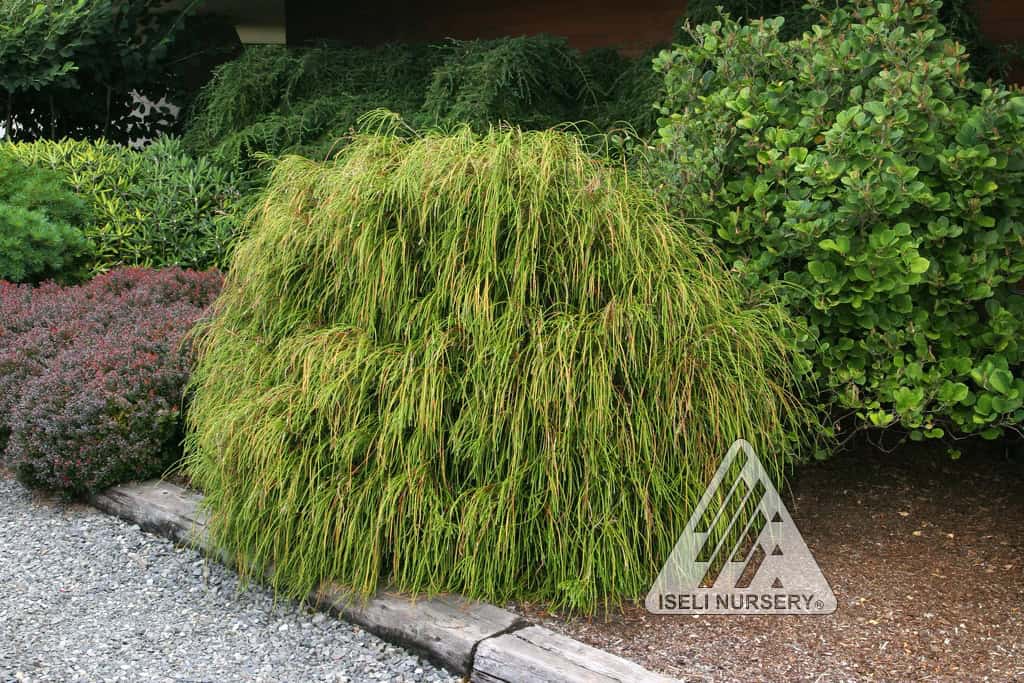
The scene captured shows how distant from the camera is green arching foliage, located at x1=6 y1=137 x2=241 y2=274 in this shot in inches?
252

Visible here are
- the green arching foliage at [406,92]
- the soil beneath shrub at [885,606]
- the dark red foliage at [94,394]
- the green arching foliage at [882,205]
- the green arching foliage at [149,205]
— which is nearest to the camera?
the soil beneath shrub at [885,606]

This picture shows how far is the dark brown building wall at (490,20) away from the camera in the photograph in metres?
6.86

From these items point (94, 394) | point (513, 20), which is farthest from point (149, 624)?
point (513, 20)

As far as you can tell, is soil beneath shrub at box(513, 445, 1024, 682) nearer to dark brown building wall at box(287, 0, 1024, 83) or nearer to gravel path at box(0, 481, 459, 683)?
gravel path at box(0, 481, 459, 683)

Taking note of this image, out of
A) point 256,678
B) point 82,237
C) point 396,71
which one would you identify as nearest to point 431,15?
point 396,71

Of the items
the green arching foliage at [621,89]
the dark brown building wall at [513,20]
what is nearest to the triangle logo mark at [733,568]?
the green arching foliage at [621,89]

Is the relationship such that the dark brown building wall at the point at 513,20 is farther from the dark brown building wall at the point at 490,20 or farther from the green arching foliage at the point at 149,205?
the green arching foliage at the point at 149,205

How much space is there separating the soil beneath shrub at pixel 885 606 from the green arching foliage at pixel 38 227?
4306 millimetres

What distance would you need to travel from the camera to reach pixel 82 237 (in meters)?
6.24

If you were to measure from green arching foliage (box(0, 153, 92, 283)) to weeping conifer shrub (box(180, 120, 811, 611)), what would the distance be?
324 cm

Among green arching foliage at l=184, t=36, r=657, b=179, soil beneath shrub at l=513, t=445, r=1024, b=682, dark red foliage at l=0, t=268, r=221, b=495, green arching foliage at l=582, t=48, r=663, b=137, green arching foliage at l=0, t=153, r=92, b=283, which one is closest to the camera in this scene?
soil beneath shrub at l=513, t=445, r=1024, b=682

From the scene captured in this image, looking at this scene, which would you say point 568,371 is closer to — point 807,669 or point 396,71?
point 807,669

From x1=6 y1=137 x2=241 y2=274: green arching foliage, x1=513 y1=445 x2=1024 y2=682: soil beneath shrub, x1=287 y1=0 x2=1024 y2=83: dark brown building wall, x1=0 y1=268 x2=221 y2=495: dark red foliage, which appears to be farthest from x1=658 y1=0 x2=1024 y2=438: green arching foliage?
x1=6 y1=137 x2=241 y2=274: green arching foliage

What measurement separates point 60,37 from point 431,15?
3.03 metres
